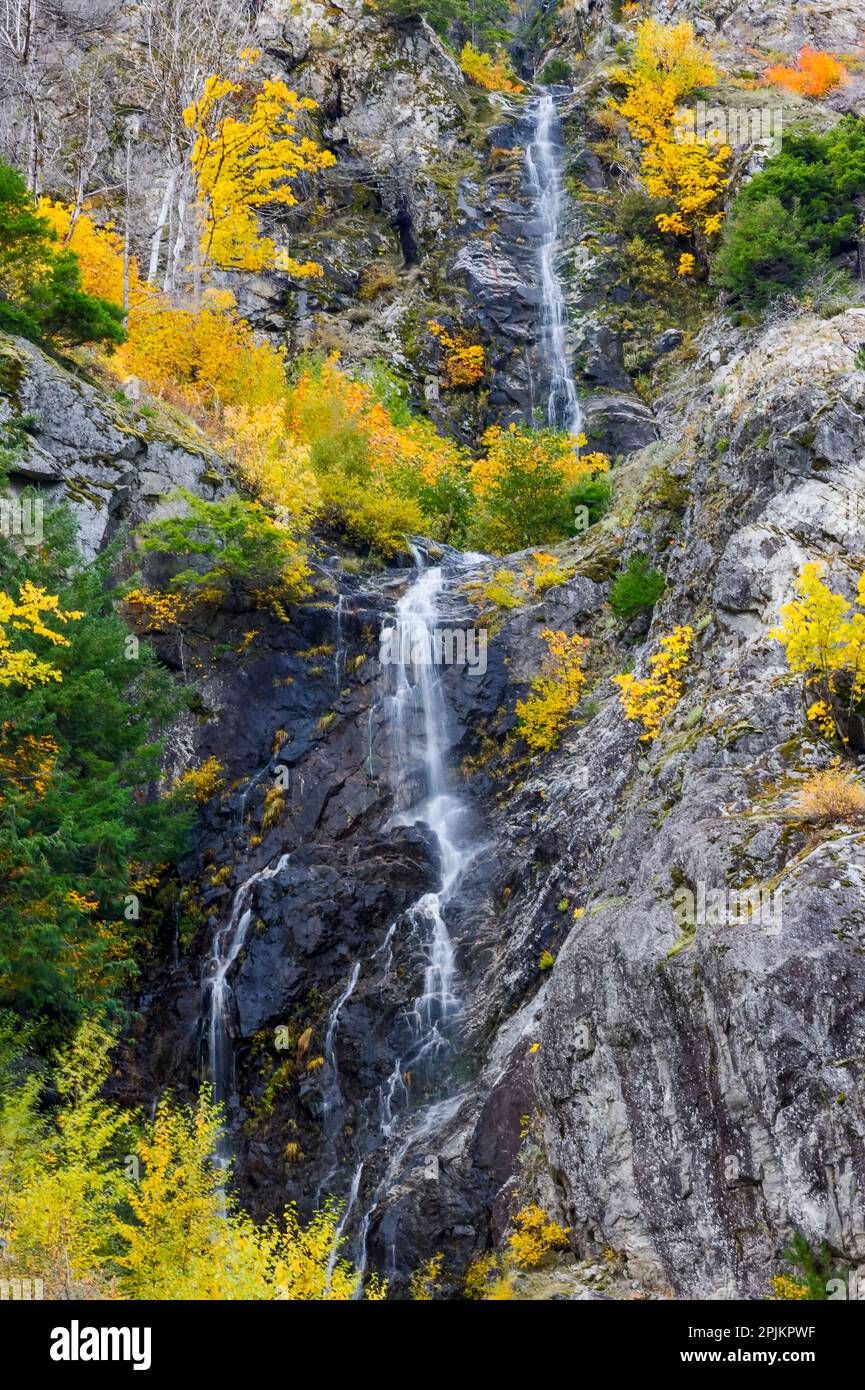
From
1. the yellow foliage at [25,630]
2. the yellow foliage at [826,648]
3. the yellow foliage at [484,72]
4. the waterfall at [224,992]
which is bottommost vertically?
the waterfall at [224,992]

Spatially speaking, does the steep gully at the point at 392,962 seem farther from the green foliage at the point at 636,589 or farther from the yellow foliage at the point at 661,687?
the yellow foliage at the point at 661,687

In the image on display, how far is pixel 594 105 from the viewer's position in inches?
1719

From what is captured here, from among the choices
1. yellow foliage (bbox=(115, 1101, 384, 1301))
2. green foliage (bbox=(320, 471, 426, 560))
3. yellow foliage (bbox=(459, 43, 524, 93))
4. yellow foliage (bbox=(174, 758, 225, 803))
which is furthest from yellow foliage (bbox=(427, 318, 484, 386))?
yellow foliage (bbox=(115, 1101, 384, 1301))

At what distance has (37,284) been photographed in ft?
75.9

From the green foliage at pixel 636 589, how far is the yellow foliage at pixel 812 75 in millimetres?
24007

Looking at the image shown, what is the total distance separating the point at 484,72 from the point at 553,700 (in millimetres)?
38344

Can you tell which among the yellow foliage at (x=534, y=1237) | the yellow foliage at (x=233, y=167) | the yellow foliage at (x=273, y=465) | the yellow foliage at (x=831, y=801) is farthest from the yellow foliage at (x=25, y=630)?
the yellow foliage at (x=233, y=167)

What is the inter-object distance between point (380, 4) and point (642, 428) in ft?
80.5

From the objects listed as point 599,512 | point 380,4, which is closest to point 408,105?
point 380,4

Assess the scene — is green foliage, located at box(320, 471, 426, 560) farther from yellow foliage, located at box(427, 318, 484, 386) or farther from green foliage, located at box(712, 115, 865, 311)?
yellow foliage, located at box(427, 318, 484, 386)

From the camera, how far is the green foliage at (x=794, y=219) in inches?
893

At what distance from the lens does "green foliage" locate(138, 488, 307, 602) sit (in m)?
21.8

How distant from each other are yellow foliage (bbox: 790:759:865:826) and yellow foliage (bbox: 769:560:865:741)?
3.21ft

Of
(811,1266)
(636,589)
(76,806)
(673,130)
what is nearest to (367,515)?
(636,589)
